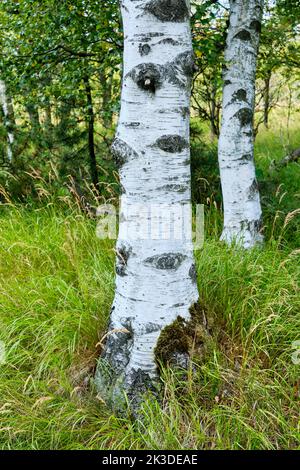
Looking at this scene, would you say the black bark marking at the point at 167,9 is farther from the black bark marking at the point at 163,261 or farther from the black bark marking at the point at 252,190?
the black bark marking at the point at 252,190

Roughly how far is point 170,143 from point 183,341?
109cm

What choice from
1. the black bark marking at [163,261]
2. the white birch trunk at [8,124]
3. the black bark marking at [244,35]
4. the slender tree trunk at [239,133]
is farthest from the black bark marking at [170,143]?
the white birch trunk at [8,124]

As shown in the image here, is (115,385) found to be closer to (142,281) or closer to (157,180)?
(142,281)

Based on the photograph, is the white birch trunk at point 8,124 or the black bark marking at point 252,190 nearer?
the black bark marking at point 252,190

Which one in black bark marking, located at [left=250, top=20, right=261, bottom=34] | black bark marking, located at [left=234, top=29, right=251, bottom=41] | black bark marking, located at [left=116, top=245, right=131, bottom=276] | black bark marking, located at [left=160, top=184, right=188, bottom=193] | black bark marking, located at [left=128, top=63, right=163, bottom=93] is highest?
black bark marking, located at [left=250, top=20, right=261, bottom=34]

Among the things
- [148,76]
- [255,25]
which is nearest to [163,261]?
[148,76]

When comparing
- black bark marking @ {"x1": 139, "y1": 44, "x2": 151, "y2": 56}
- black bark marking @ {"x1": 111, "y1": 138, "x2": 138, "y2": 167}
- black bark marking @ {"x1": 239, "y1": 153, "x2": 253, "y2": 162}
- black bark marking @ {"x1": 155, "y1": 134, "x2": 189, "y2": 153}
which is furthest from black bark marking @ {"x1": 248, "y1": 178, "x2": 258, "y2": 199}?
black bark marking @ {"x1": 139, "y1": 44, "x2": 151, "y2": 56}

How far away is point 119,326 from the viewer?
2.57 m

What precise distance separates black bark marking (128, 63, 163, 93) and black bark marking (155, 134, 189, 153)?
0.82 ft

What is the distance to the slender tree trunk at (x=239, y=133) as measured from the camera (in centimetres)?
404

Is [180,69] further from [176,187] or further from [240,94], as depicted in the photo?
[240,94]

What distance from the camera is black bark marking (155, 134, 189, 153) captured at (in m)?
2.35

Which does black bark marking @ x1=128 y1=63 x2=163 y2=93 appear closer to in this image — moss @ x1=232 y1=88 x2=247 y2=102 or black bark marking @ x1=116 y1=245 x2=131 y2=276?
black bark marking @ x1=116 y1=245 x2=131 y2=276

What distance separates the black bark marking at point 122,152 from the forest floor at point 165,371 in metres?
1.00
